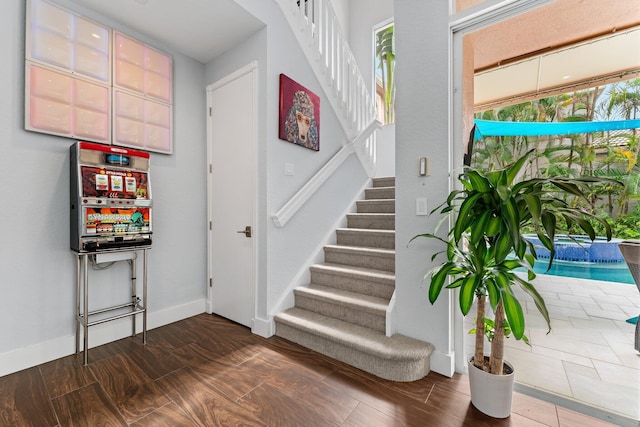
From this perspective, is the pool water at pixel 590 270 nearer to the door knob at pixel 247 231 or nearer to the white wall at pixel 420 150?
the white wall at pixel 420 150

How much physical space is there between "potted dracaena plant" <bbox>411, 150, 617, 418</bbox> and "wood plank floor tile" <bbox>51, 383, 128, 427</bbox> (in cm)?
A: 198

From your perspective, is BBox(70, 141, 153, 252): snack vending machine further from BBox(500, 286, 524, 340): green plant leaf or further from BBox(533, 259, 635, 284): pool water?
BBox(533, 259, 635, 284): pool water

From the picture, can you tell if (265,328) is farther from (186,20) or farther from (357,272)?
(186,20)

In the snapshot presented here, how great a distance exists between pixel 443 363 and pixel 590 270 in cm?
114

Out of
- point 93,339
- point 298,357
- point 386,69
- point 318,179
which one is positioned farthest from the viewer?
point 386,69

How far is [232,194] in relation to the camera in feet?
9.66

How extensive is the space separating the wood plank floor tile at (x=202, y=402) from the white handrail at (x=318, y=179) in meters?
1.39

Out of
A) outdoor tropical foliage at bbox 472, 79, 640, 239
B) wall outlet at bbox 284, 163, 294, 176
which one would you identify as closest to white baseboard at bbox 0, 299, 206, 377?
wall outlet at bbox 284, 163, 294, 176

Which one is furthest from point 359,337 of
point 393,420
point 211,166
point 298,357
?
point 211,166

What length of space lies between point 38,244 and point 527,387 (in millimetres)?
3609

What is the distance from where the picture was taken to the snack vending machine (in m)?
Answer: 2.06

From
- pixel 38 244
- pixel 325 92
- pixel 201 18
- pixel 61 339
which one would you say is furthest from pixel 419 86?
pixel 61 339

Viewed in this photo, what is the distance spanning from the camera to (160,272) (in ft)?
9.25

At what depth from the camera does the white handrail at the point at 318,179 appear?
271 cm
